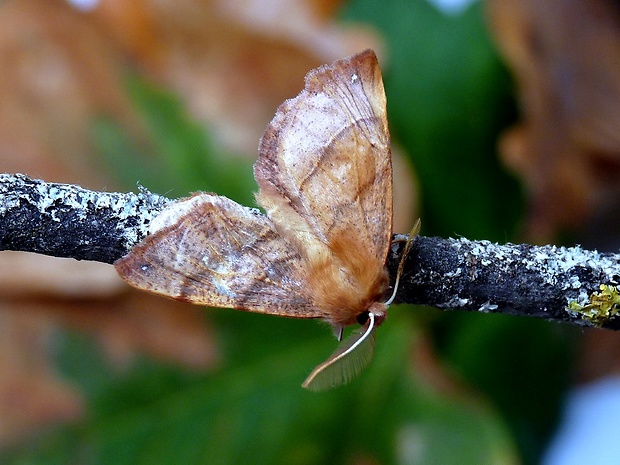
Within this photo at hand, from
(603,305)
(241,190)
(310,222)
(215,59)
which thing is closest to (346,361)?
(310,222)

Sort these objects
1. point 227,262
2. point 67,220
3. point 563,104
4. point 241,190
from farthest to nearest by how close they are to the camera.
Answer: point 563,104 < point 241,190 < point 227,262 < point 67,220

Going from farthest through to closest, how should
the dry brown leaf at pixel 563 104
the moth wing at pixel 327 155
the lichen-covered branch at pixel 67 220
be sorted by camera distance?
1. the dry brown leaf at pixel 563 104
2. the moth wing at pixel 327 155
3. the lichen-covered branch at pixel 67 220

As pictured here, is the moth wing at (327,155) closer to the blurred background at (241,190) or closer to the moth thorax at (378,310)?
the moth thorax at (378,310)

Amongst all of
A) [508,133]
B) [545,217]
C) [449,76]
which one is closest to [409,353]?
[545,217]

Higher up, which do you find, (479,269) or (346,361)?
(479,269)

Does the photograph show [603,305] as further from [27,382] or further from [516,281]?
[27,382]

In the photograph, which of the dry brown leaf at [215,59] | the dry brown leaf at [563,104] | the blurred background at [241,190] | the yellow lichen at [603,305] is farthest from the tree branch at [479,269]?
the dry brown leaf at [563,104]

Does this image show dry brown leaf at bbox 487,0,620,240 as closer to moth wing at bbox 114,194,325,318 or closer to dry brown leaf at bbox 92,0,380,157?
dry brown leaf at bbox 92,0,380,157

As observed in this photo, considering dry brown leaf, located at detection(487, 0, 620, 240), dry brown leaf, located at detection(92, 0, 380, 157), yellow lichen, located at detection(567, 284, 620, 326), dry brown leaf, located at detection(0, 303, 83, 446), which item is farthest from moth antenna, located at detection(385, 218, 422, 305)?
dry brown leaf, located at detection(487, 0, 620, 240)

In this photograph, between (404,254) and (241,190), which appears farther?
(241,190)
